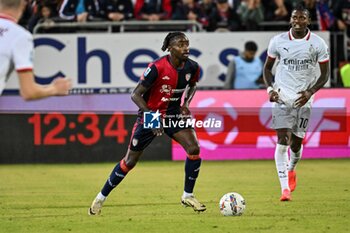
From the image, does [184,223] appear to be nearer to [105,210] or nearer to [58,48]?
[105,210]

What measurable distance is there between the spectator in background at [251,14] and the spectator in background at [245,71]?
1.24 m

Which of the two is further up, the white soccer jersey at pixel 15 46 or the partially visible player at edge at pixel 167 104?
the white soccer jersey at pixel 15 46

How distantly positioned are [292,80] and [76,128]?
23.5 feet

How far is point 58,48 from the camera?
2089 centimetres

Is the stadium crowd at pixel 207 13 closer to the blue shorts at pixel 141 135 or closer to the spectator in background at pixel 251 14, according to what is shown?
the spectator in background at pixel 251 14

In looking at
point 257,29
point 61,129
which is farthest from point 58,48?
point 257,29

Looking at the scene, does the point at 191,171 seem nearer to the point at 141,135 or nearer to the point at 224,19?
the point at 141,135

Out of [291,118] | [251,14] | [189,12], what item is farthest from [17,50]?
[251,14]

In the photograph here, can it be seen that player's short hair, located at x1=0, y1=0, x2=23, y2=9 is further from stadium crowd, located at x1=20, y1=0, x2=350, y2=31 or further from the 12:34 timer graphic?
stadium crowd, located at x1=20, y1=0, x2=350, y2=31

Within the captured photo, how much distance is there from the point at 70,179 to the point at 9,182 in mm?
1069

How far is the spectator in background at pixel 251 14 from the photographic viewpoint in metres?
21.6

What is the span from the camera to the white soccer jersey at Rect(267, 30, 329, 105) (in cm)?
1316

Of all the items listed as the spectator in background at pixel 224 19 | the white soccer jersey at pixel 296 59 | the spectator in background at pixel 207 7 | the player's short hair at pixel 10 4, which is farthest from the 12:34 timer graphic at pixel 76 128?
the player's short hair at pixel 10 4

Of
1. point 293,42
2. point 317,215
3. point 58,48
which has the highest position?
point 293,42
